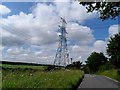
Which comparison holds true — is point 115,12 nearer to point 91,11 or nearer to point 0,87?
point 91,11

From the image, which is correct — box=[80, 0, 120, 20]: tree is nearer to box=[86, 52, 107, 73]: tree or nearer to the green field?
the green field

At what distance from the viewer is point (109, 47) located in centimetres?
7769

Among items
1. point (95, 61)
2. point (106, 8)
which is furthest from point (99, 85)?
point (95, 61)

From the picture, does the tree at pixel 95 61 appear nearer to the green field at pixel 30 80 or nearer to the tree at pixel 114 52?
the tree at pixel 114 52

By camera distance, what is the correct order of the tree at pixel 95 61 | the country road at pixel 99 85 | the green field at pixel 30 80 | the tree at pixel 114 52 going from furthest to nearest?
1. the tree at pixel 95 61
2. the tree at pixel 114 52
3. the country road at pixel 99 85
4. the green field at pixel 30 80

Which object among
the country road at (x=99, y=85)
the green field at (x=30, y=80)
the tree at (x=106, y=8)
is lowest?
the country road at (x=99, y=85)

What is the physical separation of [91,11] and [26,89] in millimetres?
12048

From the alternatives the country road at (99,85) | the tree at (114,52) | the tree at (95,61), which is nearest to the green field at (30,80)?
the country road at (99,85)

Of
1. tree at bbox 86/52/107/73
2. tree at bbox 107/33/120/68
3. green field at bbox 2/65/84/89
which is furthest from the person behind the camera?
tree at bbox 86/52/107/73

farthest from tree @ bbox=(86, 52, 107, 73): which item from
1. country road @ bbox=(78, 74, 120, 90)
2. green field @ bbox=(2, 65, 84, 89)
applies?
green field @ bbox=(2, 65, 84, 89)

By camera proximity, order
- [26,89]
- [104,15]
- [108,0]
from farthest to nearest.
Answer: [104,15]
[108,0]
[26,89]

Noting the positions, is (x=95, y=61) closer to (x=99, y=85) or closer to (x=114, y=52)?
(x=114, y=52)

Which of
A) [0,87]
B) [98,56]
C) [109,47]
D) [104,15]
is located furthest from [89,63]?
[0,87]

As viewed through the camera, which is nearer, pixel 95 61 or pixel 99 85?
pixel 99 85
